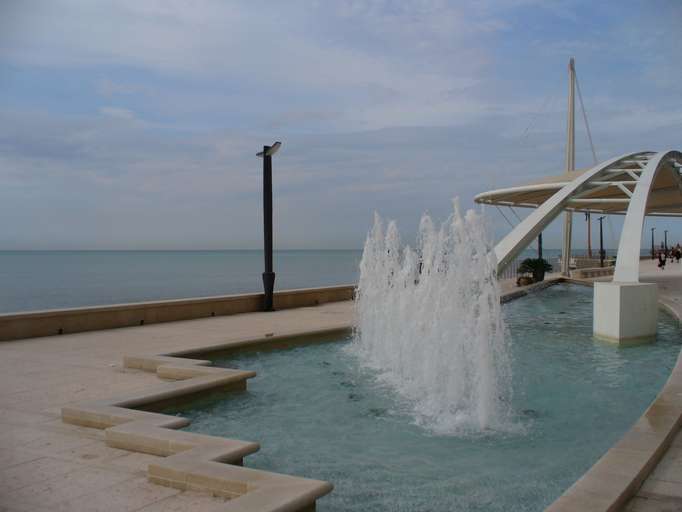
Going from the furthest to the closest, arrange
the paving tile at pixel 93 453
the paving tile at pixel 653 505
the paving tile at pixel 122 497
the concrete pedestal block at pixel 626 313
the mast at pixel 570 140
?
the mast at pixel 570 140
the concrete pedestal block at pixel 626 313
the paving tile at pixel 93 453
the paving tile at pixel 122 497
the paving tile at pixel 653 505

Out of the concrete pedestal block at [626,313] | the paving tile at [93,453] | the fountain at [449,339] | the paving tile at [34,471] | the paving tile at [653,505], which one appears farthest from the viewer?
the concrete pedestal block at [626,313]

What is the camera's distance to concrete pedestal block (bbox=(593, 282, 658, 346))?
10.9 m

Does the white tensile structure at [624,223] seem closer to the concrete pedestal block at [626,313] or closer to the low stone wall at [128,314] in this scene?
the concrete pedestal block at [626,313]

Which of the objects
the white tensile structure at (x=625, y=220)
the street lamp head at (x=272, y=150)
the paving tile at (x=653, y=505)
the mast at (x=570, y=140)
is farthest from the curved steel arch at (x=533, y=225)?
the mast at (x=570, y=140)

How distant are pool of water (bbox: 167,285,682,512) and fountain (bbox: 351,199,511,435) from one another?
11.4 inches

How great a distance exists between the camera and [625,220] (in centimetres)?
1483

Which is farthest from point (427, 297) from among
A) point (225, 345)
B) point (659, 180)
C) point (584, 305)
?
point (659, 180)

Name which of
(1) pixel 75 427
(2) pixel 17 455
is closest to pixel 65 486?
(2) pixel 17 455

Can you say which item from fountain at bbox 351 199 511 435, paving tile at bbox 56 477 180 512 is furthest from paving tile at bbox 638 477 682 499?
paving tile at bbox 56 477 180 512

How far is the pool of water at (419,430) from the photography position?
438 centimetres

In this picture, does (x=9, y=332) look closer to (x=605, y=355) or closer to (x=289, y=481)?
(x=289, y=481)

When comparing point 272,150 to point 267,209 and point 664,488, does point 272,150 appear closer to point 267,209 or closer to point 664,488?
point 267,209

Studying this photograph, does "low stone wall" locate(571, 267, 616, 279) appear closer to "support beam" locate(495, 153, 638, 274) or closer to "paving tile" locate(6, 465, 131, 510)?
"support beam" locate(495, 153, 638, 274)

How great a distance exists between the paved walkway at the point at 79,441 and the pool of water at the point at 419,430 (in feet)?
2.71
